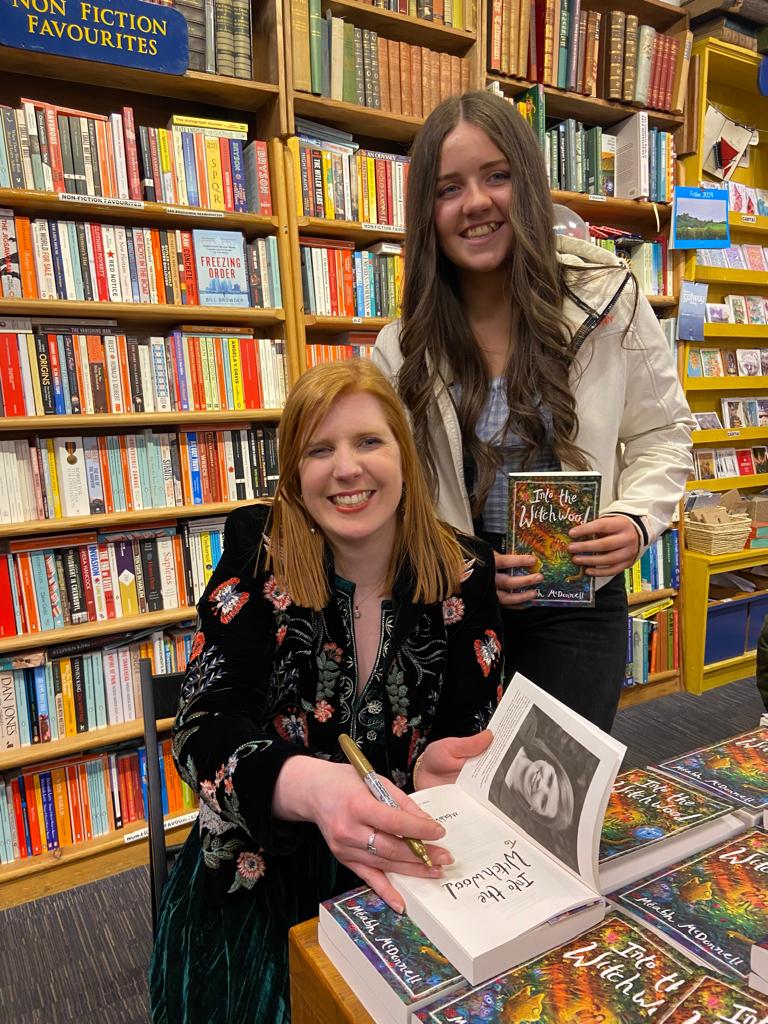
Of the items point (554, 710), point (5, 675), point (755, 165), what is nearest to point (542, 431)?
A: point (554, 710)

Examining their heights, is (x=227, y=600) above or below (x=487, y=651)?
above

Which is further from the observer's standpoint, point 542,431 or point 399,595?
point 542,431

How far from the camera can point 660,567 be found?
3.15 m

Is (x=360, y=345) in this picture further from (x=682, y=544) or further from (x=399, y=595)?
(x=682, y=544)

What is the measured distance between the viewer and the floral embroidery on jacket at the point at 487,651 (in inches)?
43.4

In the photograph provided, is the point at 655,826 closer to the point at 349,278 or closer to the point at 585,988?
the point at 585,988

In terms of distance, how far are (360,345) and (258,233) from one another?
1.66 feet

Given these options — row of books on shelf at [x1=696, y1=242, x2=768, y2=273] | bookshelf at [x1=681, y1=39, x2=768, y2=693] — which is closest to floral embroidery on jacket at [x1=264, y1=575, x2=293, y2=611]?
bookshelf at [x1=681, y1=39, x2=768, y2=693]

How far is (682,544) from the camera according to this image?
3.15 meters

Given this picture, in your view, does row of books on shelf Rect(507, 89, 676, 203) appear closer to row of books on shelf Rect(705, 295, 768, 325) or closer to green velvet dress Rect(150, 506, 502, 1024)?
row of books on shelf Rect(705, 295, 768, 325)

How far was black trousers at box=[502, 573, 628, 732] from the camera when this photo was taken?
1.23 meters

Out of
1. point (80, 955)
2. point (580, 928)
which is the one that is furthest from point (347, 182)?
point (80, 955)

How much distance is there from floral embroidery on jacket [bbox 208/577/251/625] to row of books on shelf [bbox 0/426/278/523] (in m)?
1.19

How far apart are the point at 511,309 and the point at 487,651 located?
646 millimetres
